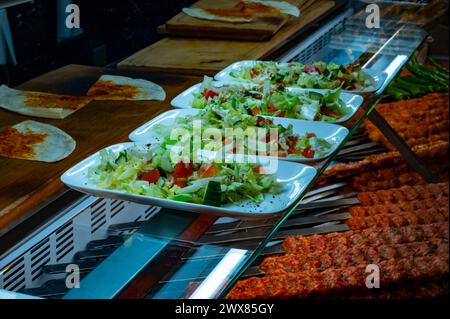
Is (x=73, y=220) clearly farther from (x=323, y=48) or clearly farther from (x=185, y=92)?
(x=323, y=48)

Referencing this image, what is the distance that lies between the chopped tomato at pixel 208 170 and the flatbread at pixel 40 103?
939 millimetres

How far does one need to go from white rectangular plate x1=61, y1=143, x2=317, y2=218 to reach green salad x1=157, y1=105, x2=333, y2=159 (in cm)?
13

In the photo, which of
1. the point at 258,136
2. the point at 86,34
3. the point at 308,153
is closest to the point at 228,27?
the point at 86,34

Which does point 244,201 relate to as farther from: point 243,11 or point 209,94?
point 243,11

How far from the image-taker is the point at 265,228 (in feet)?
5.88

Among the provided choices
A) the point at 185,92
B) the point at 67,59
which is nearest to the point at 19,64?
the point at 67,59

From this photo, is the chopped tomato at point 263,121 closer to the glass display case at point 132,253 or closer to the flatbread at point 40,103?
the glass display case at point 132,253

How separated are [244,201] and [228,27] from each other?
83.8 inches

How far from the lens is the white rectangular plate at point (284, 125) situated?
7.86ft

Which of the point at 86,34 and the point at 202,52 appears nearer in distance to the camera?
the point at 86,34

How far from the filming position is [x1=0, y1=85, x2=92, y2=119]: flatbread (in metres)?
2.77

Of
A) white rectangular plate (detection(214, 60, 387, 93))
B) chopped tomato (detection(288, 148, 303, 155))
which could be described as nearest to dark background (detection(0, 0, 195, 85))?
white rectangular plate (detection(214, 60, 387, 93))

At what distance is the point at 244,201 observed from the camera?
1.90 m

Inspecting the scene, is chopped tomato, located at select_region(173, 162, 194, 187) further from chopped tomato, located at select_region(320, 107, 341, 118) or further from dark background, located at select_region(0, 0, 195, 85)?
dark background, located at select_region(0, 0, 195, 85)
